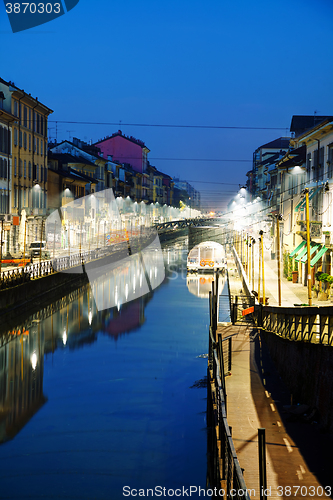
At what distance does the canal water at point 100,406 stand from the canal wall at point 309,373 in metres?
2.91

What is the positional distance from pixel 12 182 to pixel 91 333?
25.9 meters

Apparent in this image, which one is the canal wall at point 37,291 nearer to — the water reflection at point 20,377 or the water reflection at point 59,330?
the water reflection at point 59,330

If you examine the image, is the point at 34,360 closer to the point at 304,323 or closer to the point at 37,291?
the point at 37,291

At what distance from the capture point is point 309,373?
14.6 metres

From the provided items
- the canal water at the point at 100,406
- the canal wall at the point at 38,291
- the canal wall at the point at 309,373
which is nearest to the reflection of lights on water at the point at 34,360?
the canal water at the point at 100,406

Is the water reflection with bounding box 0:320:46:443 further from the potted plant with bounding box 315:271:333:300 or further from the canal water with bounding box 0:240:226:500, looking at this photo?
the potted plant with bounding box 315:271:333:300

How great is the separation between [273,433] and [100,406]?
700cm

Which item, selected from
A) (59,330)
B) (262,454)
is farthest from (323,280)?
(262,454)

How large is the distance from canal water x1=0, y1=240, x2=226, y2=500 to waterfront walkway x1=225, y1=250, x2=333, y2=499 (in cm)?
164

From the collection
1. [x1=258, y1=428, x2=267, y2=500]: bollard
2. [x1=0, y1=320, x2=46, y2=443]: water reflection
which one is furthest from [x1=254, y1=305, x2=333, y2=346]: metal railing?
[x1=0, y1=320, x2=46, y2=443]: water reflection

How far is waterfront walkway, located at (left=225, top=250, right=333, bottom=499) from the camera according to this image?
10.8 m

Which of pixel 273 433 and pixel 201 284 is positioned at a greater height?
pixel 201 284

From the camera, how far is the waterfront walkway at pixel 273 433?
10.8 meters

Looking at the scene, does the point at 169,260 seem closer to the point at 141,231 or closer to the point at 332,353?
the point at 141,231
